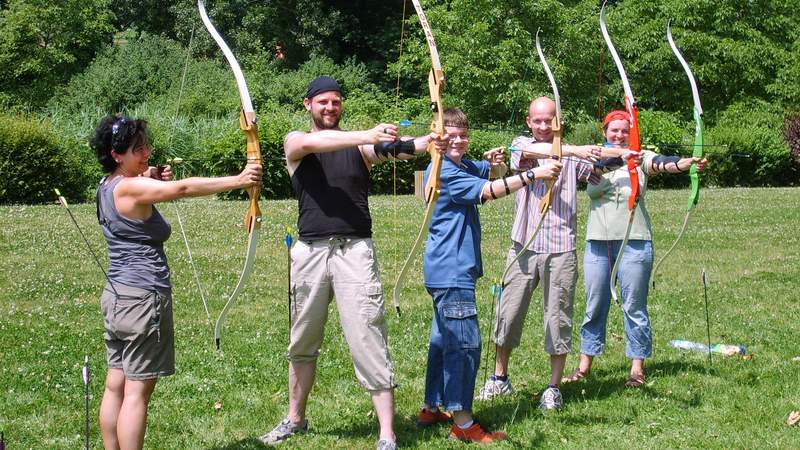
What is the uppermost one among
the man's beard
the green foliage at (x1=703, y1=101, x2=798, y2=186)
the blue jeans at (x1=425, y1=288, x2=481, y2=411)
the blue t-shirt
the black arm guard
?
the man's beard

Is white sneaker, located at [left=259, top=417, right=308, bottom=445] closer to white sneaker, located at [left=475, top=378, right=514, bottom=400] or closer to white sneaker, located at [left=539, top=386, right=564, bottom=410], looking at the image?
white sneaker, located at [left=475, top=378, right=514, bottom=400]

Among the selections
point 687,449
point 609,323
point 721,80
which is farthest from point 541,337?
point 721,80

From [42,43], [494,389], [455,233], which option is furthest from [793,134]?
[42,43]

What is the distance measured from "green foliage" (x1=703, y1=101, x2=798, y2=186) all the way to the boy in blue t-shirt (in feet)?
60.7

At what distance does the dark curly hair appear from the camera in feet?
12.3

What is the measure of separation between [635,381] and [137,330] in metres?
2.91

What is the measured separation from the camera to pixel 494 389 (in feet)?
16.7

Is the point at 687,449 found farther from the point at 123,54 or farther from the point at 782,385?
the point at 123,54

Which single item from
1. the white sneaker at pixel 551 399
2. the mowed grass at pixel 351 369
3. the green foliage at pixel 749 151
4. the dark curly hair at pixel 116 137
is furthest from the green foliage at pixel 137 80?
the dark curly hair at pixel 116 137

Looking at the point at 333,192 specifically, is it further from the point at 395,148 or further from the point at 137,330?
the point at 137,330

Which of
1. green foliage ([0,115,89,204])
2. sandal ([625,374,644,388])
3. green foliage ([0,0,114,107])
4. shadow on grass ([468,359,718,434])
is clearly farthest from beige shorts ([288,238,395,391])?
green foliage ([0,0,114,107])

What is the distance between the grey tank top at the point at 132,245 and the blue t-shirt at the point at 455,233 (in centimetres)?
127

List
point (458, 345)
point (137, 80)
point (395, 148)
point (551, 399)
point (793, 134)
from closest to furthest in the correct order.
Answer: point (395, 148) < point (458, 345) < point (551, 399) < point (793, 134) < point (137, 80)

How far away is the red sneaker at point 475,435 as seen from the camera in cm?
431
